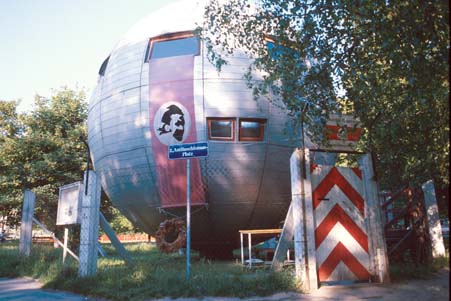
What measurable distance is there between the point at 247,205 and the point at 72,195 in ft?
14.7

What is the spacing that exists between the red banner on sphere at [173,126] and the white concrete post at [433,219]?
617cm

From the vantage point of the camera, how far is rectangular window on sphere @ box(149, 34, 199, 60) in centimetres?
982

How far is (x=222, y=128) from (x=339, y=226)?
12.2ft

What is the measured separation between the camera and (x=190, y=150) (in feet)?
24.3

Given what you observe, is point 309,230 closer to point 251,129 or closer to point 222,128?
point 251,129

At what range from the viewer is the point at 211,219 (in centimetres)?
972

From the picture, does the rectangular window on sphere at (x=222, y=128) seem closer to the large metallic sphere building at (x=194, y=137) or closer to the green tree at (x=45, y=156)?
the large metallic sphere building at (x=194, y=137)

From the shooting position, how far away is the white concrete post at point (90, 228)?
7.87m

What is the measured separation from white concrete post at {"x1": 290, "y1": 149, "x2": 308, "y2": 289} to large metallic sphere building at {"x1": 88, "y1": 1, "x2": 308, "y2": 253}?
2677mm

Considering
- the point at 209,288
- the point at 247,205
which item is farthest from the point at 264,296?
the point at 247,205

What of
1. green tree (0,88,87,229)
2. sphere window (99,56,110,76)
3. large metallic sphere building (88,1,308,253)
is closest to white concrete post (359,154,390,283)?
large metallic sphere building (88,1,308,253)

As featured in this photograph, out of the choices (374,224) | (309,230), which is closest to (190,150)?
(309,230)

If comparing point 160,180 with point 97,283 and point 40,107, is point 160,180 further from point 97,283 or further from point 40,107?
point 40,107

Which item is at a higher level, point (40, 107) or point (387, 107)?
point (40, 107)
